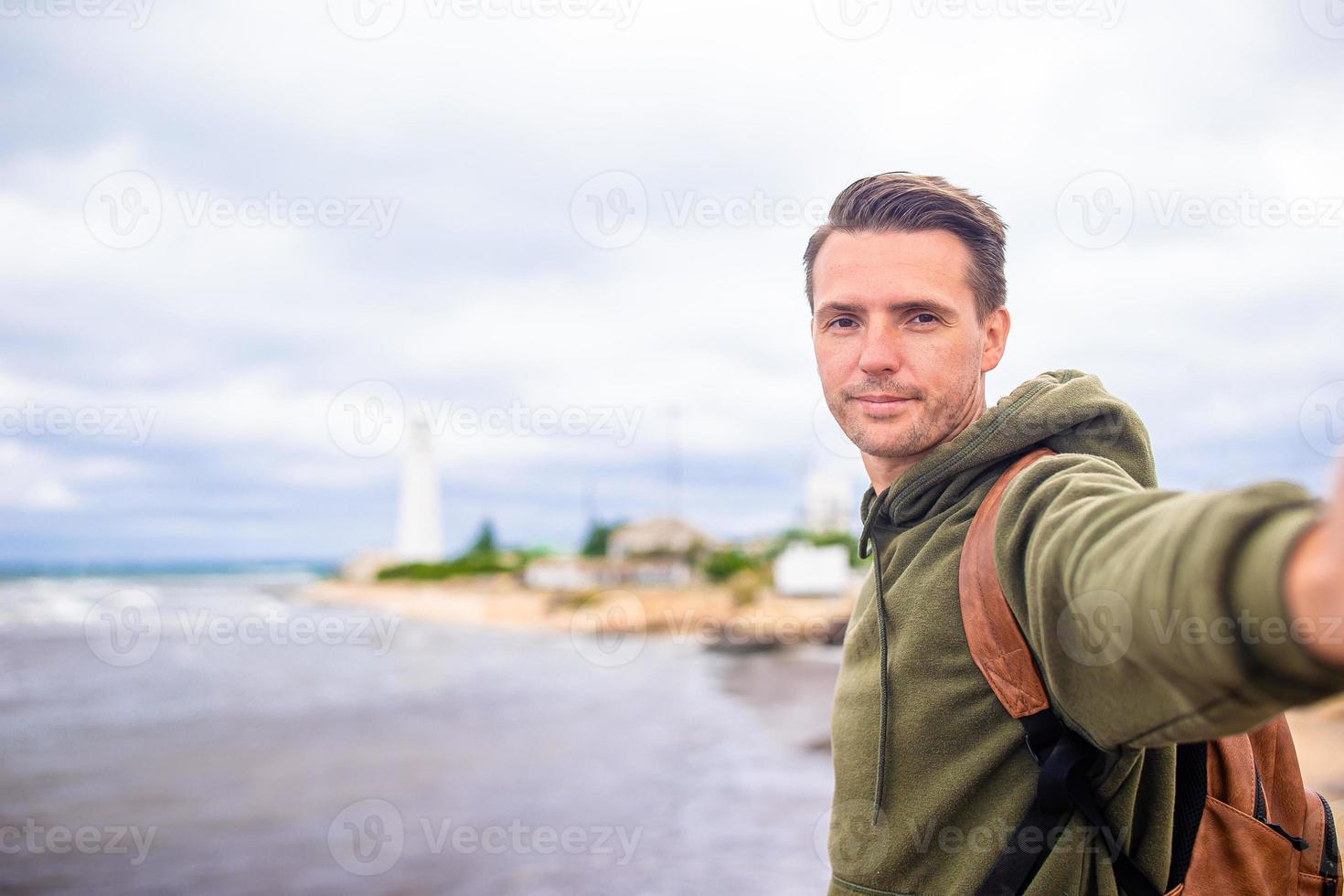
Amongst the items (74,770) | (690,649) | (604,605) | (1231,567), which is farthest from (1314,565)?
(604,605)

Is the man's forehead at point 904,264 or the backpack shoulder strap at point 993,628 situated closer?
the backpack shoulder strap at point 993,628

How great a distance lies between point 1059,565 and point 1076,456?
249 millimetres

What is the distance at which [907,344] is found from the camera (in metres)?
1.49

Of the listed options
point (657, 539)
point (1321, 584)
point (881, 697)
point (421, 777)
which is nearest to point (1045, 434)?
point (881, 697)

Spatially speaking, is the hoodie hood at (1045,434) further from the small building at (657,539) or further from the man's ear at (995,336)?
the small building at (657,539)

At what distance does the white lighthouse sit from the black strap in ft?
226

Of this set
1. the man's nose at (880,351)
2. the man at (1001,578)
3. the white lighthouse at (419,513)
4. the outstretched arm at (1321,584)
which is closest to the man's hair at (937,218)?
the man at (1001,578)

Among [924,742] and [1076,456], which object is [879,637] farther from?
[1076,456]

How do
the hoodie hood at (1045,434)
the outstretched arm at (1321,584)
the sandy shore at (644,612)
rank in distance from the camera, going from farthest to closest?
the sandy shore at (644,612)
the hoodie hood at (1045,434)
the outstretched arm at (1321,584)

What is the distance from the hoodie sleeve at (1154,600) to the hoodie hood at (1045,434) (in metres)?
0.15

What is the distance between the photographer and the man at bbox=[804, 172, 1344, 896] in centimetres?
72

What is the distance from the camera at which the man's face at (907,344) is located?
58.1 inches

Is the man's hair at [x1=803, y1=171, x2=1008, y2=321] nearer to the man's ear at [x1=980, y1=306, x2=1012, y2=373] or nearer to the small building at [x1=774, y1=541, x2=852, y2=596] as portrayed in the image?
the man's ear at [x1=980, y1=306, x2=1012, y2=373]

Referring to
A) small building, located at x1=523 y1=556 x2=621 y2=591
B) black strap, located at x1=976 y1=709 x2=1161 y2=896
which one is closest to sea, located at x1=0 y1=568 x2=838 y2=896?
black strap, located at x1=976 y1=709 x2=1161 y2=896
